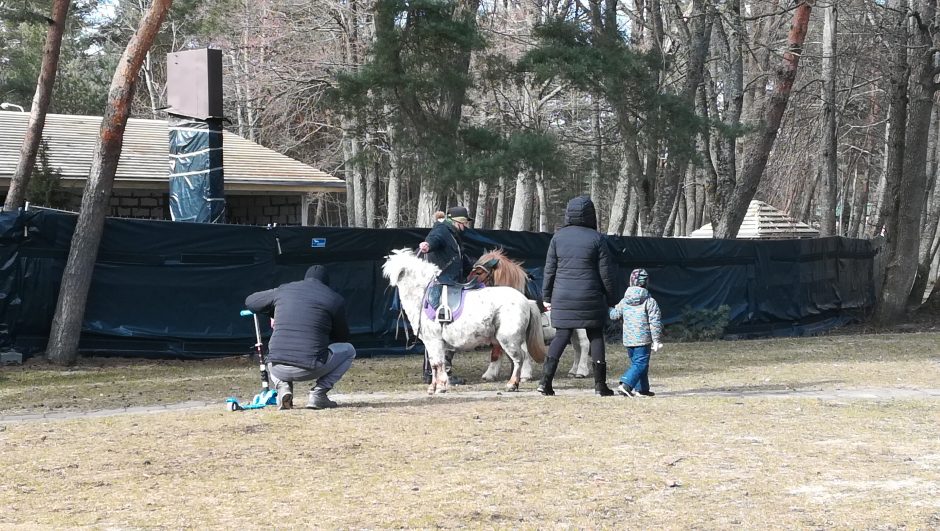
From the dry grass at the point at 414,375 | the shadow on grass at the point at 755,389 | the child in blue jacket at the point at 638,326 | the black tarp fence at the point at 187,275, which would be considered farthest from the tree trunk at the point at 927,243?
the child in blue jacket at the point at 638,326

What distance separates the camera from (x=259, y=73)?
32875mm

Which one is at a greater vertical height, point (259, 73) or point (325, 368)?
point (259, 73)

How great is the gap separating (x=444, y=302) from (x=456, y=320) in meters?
0.22

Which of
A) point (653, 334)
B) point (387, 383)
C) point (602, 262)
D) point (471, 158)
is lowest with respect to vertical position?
point (387, 383)

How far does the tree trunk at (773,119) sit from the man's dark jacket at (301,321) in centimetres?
1419

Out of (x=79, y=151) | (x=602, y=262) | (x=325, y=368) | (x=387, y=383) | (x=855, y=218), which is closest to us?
(x=325, y=368)

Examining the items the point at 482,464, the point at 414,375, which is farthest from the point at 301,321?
the point at 414,375

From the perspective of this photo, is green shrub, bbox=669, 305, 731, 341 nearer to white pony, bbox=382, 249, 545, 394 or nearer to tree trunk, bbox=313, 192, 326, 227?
white pony, bbox=382, 249, 545, 394

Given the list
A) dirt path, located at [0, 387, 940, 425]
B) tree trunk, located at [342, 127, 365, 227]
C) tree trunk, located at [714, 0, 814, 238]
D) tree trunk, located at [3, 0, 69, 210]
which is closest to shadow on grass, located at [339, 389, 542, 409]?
dirt path, located at [0, 387, 940, 425]

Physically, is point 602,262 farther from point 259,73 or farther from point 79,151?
point 259,73

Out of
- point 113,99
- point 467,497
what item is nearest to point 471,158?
point 113,99

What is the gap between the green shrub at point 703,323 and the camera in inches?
771

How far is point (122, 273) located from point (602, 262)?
7185mm

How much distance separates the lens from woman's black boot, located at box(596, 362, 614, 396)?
34.8ft
